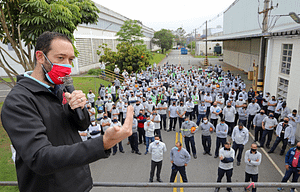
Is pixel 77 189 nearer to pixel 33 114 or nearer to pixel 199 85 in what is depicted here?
pixel 33 114

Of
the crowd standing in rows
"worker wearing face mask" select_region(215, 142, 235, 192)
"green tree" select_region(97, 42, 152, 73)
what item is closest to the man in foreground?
the crowd standing in rows

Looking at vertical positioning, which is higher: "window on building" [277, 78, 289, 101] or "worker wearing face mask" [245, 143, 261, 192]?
"window on building" [277, 78, 289, 101]

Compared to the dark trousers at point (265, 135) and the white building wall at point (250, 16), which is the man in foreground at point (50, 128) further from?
the white building wall at point (250, 16)

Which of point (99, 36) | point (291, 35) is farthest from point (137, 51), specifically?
point (291, 35)

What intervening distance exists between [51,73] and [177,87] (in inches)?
652

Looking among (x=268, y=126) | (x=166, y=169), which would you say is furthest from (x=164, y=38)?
(x=166, y=169)

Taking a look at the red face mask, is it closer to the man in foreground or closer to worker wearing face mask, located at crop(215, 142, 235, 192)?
the man in foreground

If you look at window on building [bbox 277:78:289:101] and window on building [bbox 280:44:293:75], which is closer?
window on building [bbox 280:44:293:75]

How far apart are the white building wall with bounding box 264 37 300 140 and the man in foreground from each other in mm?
12008

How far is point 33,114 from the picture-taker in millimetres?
995

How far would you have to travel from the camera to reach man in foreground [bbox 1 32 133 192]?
876 millimetres

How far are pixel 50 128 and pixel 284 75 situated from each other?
14.5 meters

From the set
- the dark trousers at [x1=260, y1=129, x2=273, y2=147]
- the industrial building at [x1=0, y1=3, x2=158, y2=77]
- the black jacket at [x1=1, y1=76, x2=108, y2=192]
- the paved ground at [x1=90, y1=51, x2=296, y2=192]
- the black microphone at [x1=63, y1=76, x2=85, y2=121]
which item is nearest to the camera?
the black jacket at [x1=1, y1=76, x2=108, y2=192]

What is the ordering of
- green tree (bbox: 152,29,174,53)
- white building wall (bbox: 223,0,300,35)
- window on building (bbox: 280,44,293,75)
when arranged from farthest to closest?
green tree (bbox: 152,29,174,53), white building wall (bbox: 223,0,300,35), window on building (bbox: 280,44,293,75)
